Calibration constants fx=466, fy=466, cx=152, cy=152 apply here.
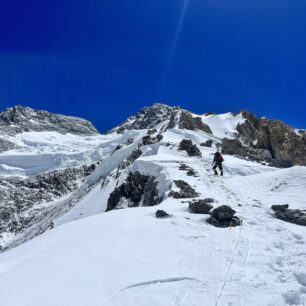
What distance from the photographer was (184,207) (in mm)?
19938

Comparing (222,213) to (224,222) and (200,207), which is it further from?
(200,207)

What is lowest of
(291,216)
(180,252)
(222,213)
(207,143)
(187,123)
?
(180,252)

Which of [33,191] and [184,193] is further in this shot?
[33,191]

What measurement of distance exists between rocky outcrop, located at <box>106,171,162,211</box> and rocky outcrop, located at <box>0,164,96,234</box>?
102 m

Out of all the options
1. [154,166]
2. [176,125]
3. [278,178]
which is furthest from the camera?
[176,125]

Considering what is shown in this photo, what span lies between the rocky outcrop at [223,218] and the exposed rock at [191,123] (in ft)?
159

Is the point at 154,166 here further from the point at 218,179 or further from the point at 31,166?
the point at 31,166

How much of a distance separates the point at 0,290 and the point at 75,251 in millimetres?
2886

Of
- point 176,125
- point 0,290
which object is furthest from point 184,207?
point 176,125

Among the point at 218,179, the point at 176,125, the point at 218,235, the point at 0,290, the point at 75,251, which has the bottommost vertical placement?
the point at 0,290

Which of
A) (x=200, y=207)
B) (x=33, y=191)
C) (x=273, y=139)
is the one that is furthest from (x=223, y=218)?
(x=33, y=191)

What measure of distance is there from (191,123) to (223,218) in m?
52.1

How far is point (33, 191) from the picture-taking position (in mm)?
161750

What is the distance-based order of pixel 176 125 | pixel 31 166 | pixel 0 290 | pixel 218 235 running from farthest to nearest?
pixel 31 166 < pixel 176 125 < pixel 218 235 < pixel 0 290
